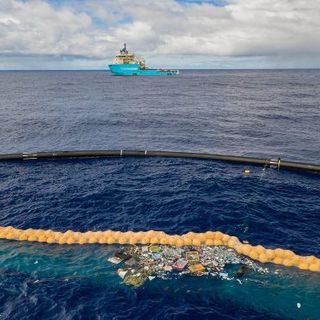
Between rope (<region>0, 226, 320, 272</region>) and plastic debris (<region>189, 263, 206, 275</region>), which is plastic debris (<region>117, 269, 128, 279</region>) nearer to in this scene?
rope (<region>0, 226, 320, 272</region>)

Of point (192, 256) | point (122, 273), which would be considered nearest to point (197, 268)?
point (192, 256)

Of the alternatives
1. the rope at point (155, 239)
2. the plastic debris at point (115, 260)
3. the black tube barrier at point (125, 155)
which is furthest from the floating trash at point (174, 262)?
the black tube barrier at point (125, 155)

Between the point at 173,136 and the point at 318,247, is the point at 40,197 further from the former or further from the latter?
the point at 173,136

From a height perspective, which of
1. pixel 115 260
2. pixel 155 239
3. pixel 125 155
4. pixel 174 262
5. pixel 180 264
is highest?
pixel 125 155

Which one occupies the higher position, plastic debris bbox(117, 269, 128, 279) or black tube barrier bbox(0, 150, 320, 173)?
black tube barrier bbox(0, 150, 320, 173)

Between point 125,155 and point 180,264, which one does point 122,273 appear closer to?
point 180,264

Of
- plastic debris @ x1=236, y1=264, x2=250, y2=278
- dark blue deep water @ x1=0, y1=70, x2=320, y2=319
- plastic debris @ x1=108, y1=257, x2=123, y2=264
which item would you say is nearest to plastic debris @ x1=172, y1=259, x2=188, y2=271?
dark blue deep water @ x1=0, y1=70, x2=320, y2=319

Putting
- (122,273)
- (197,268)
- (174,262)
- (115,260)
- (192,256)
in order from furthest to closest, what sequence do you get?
(192,256) → (115,260) → (174,262) → (197,268) → (122,273)

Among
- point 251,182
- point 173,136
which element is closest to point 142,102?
point 173,136
